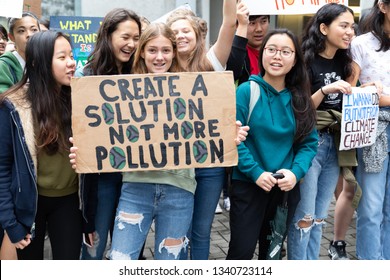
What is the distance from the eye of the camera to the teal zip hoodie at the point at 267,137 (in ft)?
9.08

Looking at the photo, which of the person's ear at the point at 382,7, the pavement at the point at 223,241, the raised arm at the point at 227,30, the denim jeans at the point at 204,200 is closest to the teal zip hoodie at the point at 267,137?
the denim jeans at the point at 204,200

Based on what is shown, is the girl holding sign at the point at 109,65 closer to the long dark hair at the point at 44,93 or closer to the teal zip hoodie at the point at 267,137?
the long dark hair at the point at 44,93

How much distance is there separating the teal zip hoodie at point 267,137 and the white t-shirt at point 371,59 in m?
0.86

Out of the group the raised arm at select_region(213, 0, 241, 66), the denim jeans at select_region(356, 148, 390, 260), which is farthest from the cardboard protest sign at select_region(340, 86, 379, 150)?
the raised arm at select_region(213, 0, 241, 66)

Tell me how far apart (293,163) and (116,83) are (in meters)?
1.20

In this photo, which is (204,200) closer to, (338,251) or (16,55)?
(338,251)

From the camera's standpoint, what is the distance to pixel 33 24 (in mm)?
4191

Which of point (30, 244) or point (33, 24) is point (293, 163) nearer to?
point (30, 244)

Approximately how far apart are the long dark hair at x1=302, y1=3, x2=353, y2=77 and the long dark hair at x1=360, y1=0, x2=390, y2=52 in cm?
25

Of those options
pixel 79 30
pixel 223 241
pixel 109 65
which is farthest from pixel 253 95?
pixel 79 30

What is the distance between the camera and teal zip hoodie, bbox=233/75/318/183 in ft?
9.08

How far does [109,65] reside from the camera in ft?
9.76

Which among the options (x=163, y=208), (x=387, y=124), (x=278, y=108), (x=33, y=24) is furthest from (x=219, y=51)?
(x=33, y=24)

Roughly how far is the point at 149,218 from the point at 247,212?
639 millimetres
